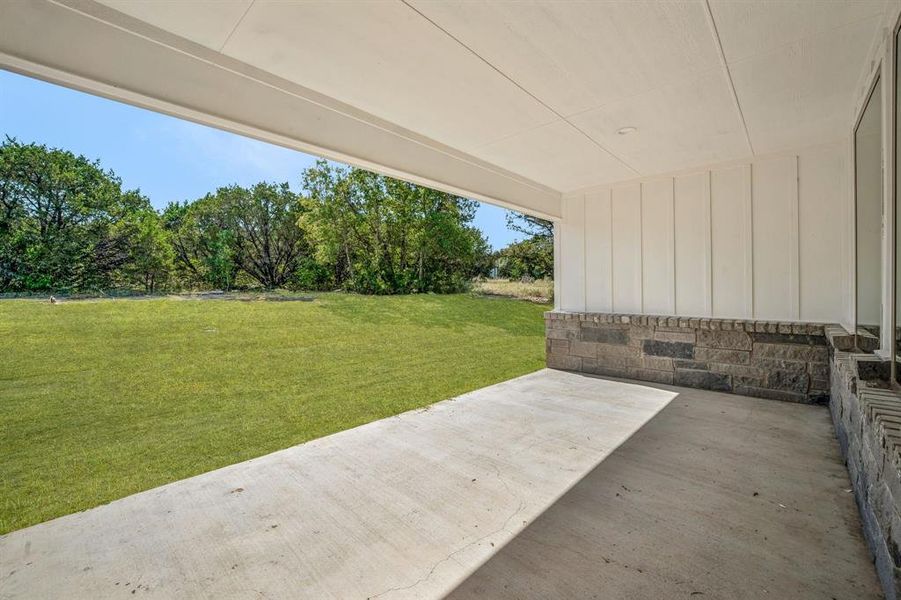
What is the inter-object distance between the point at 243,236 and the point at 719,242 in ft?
21.6

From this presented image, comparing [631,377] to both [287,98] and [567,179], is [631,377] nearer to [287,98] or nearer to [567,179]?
[567,179]

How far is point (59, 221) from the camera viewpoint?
3.54 m

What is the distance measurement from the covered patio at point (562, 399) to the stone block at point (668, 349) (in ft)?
1.52

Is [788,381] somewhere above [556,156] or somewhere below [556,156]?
below

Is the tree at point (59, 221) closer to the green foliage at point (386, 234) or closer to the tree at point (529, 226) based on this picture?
the green foliage at point (386, 234)

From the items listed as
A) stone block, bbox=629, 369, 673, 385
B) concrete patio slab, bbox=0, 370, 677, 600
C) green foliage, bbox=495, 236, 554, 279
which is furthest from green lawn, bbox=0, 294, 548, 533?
green foliage, bbox=495, 236, 554, 279

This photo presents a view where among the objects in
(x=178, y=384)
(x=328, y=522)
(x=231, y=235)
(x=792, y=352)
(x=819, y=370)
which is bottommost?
(x=328, y=522)

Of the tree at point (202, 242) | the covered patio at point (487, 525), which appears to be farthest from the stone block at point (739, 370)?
the tree at point (202, 242)

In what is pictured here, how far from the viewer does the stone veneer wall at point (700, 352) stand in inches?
144

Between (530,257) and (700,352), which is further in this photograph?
(530,257)

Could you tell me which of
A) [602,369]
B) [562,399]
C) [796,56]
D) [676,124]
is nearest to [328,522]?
[562,399]

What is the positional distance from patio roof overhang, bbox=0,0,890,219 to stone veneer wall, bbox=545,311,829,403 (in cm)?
190

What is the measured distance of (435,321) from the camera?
25.1 feet

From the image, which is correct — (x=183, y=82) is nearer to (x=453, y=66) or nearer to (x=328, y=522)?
(x=453, y=66)
